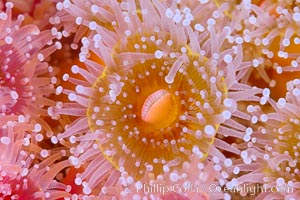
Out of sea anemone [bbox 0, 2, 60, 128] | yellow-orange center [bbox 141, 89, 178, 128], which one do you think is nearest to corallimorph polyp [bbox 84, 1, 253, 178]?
yellow-orange center [bbox 141, 89, 178, 128]

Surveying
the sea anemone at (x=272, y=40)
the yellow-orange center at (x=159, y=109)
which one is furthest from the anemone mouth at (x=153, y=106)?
the sea anemone at (x=272, y=40)

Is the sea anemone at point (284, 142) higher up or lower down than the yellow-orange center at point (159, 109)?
lower down

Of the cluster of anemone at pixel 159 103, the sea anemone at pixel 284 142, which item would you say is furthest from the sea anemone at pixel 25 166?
the sea anemone at pixel 284 142

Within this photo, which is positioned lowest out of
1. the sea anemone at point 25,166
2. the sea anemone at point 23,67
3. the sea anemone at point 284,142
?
the sea anemone at point 284,142

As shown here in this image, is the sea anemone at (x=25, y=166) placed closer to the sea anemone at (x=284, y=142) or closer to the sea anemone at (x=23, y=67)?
the sea anemone at (x=23, y=67)

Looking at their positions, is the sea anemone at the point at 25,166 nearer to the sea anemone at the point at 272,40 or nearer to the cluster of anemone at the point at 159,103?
the cluster of anemone at the point at 159,103

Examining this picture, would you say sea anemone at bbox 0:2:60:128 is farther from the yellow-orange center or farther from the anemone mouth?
the yellow-orange center
